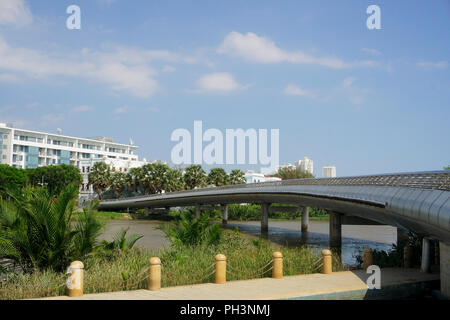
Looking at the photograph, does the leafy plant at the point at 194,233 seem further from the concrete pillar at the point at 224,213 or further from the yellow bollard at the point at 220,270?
the concrete pillar at the point at 224,213

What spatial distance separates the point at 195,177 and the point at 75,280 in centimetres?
7485

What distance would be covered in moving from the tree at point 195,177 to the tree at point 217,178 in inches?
55.4

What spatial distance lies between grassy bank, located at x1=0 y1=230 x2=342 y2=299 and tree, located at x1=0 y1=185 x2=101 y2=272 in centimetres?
56

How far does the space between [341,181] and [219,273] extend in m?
17.9

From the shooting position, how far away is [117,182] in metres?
89.9


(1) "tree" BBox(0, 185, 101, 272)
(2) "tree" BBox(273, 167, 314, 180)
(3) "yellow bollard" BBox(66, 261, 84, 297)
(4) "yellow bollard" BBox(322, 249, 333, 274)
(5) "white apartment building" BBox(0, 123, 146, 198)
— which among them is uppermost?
(5) "white apartment building" BBox(0, 123, 146, 198)

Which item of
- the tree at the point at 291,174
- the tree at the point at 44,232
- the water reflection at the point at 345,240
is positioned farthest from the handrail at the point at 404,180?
the tree at the point at 291,174

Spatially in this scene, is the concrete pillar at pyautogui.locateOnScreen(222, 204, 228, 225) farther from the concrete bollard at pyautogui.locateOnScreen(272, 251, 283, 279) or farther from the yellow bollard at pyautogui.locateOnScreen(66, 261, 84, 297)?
the yellow bollard at pyautogui.locateOnScreen(66, 261, 84, 297)

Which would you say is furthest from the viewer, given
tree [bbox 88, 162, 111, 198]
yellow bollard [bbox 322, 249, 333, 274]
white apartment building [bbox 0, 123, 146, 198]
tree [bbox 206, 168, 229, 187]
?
white apartment building [bbox 0, 123, 146, 198]

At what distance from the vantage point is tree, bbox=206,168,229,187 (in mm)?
86000

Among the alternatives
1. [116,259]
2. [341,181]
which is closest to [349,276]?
[116,259]

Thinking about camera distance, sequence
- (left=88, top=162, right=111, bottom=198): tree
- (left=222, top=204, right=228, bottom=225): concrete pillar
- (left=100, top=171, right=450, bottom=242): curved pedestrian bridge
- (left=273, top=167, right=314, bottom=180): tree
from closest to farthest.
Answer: (left=100, top=171, right=450, bottom=242): curved pedestrian bridge
(left=222, top=204, right=228, bottom=225): concrete pillar
(left=88, top=162, right=111, bottom=198): tree
(left=273, top=167, right=314, bottom=180): tree

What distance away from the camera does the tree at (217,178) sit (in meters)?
86.0

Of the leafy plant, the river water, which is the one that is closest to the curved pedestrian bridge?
the river water
